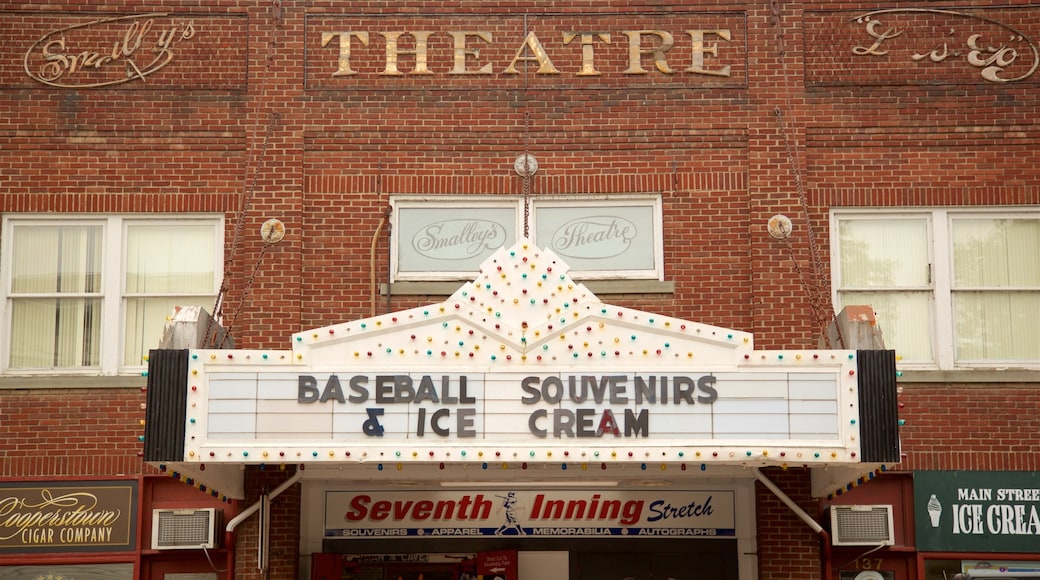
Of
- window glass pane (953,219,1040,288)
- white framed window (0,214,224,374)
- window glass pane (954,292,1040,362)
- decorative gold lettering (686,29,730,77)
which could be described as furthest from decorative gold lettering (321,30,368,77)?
window glass pane (954,292,1040,362)

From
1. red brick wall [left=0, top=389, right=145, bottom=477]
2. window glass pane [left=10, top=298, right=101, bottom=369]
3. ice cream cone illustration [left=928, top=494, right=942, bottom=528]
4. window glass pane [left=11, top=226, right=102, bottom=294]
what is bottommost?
ice cream cone illustration [left=928, top=494, right=942, bottom=528]

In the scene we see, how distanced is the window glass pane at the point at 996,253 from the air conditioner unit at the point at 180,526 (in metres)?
9.28

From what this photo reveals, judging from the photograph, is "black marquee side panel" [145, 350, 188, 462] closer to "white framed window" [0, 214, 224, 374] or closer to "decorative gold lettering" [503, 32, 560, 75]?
"white framed window" [0, 214, 224, 374]

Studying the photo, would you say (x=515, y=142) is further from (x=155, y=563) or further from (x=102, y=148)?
(x=155, y=563)

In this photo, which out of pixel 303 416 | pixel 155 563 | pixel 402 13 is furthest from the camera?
pixel 402 13

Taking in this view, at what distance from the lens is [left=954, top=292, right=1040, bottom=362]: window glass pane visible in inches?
614

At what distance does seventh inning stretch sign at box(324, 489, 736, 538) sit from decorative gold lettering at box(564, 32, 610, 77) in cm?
514

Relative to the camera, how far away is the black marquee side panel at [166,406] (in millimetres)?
11930

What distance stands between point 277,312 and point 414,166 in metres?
2.42

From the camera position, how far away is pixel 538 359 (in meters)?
12.3

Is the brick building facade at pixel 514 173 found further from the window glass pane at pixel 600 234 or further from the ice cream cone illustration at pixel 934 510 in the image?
the ice cream cone illustration at pixel 934 510

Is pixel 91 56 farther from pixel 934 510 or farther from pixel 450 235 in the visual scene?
pixel 934 510

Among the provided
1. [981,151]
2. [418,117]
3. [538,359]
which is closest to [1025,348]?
[981,151]

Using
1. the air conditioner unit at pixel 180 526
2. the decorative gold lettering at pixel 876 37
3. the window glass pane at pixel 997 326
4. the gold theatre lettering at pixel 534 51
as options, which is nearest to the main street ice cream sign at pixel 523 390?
the air conditioner unit at pixel 180 526
